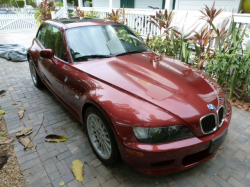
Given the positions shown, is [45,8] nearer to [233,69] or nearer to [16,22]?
[16,22]

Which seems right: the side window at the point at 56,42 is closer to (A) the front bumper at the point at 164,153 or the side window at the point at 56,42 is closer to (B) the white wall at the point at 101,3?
(A) the front bumper at the point at 164,153

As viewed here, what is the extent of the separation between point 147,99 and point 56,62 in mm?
1873

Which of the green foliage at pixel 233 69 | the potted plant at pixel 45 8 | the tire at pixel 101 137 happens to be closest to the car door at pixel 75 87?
the tire at pixel 101 137

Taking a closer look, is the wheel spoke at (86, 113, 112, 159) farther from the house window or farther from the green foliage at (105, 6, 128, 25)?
the house window

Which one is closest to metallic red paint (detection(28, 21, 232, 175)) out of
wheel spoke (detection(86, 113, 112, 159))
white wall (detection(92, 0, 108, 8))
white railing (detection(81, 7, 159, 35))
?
wheel spoke (detection(86, 113, 112, 159))

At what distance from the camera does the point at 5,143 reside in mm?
2820

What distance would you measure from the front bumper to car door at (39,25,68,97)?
1671mm

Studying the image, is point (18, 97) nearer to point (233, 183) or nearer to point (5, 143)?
point (5, 143)

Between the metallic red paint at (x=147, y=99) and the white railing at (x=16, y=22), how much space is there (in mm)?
13964

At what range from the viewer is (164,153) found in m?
1.77

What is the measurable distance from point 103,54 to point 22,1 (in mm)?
41390

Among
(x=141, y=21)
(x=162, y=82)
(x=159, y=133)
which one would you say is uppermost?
(x=141, y=21)

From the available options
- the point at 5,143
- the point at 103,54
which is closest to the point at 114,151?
the point at 103,54

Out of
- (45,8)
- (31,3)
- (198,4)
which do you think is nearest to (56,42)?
(198,4)
